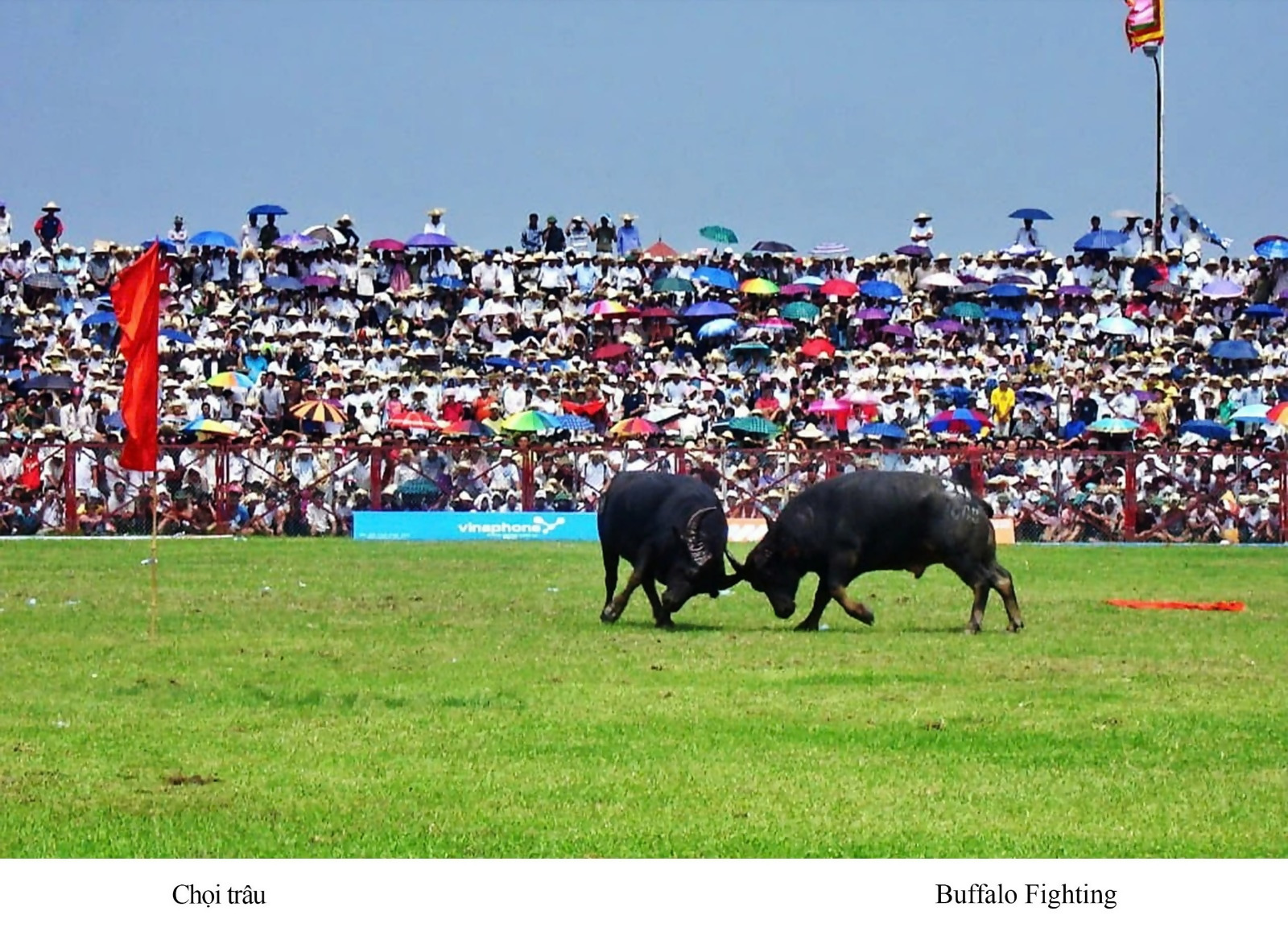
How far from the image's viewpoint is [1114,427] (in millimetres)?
44500

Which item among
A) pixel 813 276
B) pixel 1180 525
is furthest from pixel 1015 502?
pixel 813 276

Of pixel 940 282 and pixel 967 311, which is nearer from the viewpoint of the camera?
pixel 967 311

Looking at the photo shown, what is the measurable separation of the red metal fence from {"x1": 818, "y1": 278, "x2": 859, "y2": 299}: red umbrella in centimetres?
858

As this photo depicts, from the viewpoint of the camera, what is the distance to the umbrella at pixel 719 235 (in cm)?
5500

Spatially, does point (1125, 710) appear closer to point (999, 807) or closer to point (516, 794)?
point (999, 807)

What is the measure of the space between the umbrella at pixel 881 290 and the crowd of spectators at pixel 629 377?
0.22 ft

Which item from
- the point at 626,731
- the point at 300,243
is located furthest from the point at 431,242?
the point at 626,731

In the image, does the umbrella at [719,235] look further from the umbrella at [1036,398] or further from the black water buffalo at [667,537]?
the black water buffalo at [667,537]

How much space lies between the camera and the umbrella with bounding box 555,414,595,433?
44688mm

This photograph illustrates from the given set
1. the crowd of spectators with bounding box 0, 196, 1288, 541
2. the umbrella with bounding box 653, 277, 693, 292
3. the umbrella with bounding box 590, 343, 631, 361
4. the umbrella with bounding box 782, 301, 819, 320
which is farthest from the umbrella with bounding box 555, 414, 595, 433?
the umbrella with bounding box 782, 301, 819, 320

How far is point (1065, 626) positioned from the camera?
73.0ft

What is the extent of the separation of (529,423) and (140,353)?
2438 centimetres

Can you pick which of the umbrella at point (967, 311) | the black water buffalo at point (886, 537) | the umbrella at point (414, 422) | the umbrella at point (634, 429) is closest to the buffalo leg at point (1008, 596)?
the black water buffalo at point (886, 537)

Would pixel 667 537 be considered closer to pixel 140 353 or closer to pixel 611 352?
pixel 140 353
